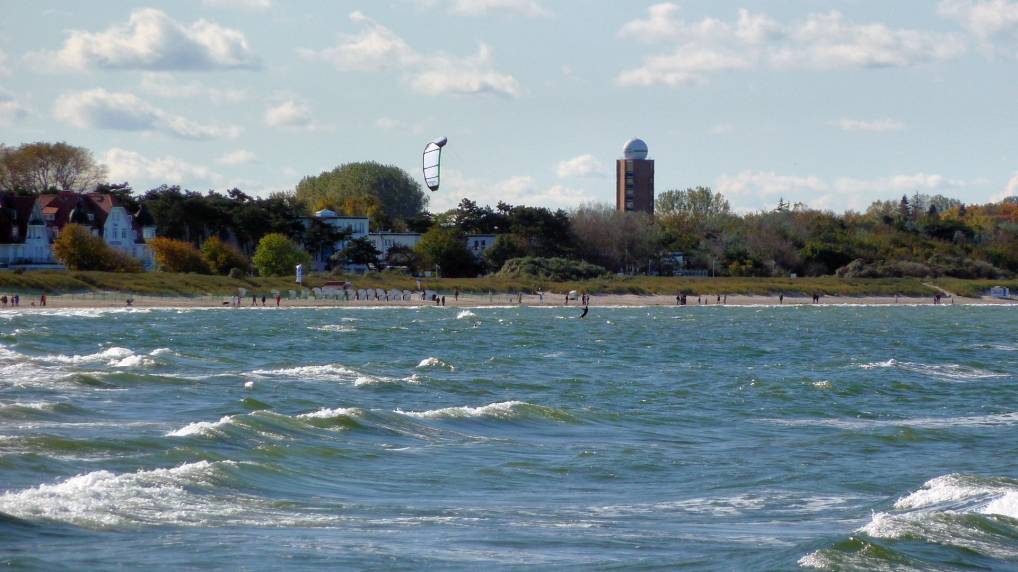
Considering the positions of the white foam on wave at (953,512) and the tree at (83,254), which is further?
the tree at (83,254)

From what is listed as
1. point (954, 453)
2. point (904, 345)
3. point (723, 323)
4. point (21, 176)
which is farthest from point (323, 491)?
point (21, 176)

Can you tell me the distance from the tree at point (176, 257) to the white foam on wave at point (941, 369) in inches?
2464

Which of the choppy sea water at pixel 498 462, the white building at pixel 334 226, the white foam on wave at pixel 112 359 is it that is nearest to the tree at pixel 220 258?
the white building at pixel 334 226

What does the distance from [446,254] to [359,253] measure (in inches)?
282

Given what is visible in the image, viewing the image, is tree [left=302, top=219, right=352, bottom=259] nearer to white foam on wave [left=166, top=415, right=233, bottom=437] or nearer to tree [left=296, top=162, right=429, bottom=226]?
tree [left=296, top=162, right=429, bottom=226]

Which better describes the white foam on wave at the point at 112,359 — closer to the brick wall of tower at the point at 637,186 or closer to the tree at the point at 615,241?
the tree at the point at 615,241

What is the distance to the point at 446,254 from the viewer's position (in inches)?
4274

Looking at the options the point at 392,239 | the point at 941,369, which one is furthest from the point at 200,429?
the point at 392,239

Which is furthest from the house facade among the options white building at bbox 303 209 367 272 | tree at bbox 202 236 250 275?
white building at bbox 303 209 367 272

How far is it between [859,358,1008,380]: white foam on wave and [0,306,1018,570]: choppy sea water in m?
0.18

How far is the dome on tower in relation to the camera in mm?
160875

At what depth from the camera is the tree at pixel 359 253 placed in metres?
107

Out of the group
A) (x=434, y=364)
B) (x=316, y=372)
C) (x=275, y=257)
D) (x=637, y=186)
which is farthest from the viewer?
(x=637, y=186)

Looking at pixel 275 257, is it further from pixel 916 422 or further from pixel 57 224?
pixel 916 422
